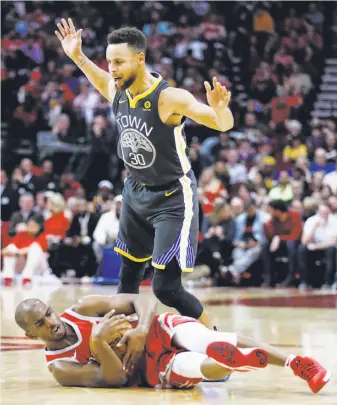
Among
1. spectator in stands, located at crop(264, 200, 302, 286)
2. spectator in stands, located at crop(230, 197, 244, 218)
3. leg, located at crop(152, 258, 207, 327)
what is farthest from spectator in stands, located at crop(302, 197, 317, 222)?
leg, located at crop(152, 258, 207, 327)

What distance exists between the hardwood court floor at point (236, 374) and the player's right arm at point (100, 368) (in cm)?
5

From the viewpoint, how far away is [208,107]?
18.3 ft

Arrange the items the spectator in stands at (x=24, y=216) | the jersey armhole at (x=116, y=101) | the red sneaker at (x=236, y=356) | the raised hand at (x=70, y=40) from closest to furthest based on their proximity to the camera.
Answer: the red sneaker at (x=236, y=356)
the jersey armhole at (x=116, y=101)
the raised hand at (x=70, y=40)
the spectator in stands at (x=24, y=216)

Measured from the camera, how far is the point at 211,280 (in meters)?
14.8

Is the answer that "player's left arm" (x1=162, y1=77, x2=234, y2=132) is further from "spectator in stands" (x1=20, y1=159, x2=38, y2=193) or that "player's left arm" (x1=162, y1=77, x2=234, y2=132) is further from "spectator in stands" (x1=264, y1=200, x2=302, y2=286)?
"spectator in stands" (x1=20, y1=159, x2=38, y2=193)

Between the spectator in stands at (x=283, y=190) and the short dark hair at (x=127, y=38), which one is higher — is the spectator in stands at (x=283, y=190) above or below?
below

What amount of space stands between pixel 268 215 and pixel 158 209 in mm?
8883

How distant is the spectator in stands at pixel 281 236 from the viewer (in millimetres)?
14508

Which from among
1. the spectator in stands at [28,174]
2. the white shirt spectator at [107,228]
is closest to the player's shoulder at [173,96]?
the white shirt spectator at [107,228]

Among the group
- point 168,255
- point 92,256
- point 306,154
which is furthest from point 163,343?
point 306,154

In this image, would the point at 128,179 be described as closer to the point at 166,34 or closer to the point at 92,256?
the point at 92,256

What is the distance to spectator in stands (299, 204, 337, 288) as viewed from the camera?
46.6 ft

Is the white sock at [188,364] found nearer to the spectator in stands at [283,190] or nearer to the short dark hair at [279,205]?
the short dark hair at [279,205]

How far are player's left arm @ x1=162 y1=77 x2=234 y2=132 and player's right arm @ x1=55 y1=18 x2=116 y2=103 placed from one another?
672 mm
